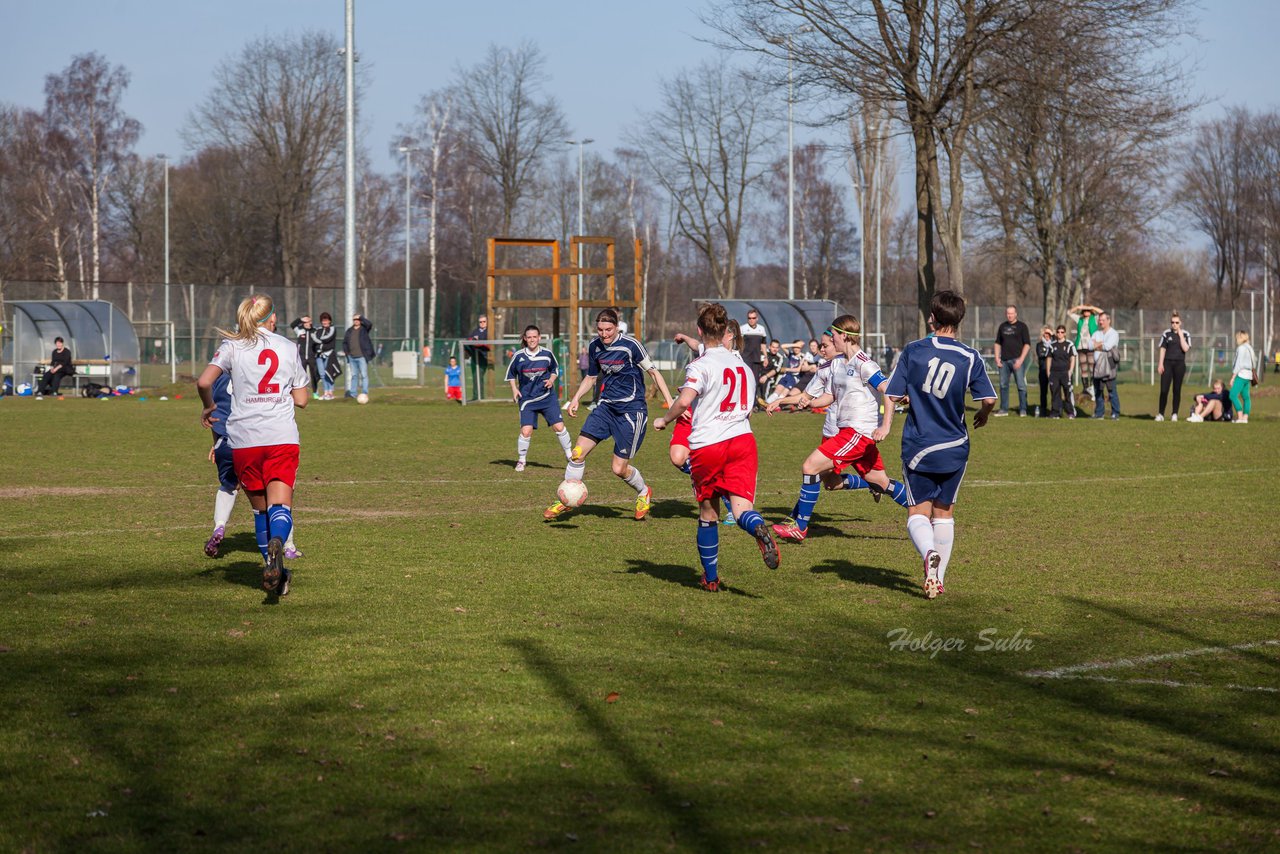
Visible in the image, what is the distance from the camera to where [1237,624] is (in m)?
7.51

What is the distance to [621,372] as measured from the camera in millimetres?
12461

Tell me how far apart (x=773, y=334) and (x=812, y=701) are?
29320mm

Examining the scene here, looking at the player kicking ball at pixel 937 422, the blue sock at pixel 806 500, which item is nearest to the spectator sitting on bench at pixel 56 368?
the blue sock at pixel 806 500

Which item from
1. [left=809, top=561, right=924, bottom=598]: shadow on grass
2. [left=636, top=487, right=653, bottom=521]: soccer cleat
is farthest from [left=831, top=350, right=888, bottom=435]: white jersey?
[left=636, top=487, right=653, bottom=521]: soccer cleat

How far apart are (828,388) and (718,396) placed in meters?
2.86

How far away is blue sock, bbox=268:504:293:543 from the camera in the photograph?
26.0ft

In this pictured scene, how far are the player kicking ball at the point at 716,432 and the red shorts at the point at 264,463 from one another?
235 cm

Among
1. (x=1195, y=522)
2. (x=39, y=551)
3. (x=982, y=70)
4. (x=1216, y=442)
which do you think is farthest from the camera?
(x=982, y=70)

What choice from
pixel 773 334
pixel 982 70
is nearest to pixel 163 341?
pixel 773 334

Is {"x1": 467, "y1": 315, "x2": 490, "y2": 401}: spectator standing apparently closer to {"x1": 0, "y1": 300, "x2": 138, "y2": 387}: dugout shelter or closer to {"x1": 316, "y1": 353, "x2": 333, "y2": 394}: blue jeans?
{"x1": 316, "y1": 353, "x2": 333, "y2": 394}: blue jeans

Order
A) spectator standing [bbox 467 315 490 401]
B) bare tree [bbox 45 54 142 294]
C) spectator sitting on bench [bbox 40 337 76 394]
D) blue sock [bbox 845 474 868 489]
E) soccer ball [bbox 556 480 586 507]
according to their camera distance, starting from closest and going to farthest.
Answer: soccer ball [bbox 556 480 586 507] → blue sock [bbox 845 474 868 489] → spectator standing [bbox 467 315 490 401] → spectator sitting on bench [bbox 40 337 76 394] → bare tree [bbox 45 54 142 294]

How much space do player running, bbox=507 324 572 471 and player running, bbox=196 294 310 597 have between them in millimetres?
7772

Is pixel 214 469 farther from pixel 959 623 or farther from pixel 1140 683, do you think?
pixel 1140 683

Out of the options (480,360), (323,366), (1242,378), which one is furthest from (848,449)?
(323,366)
